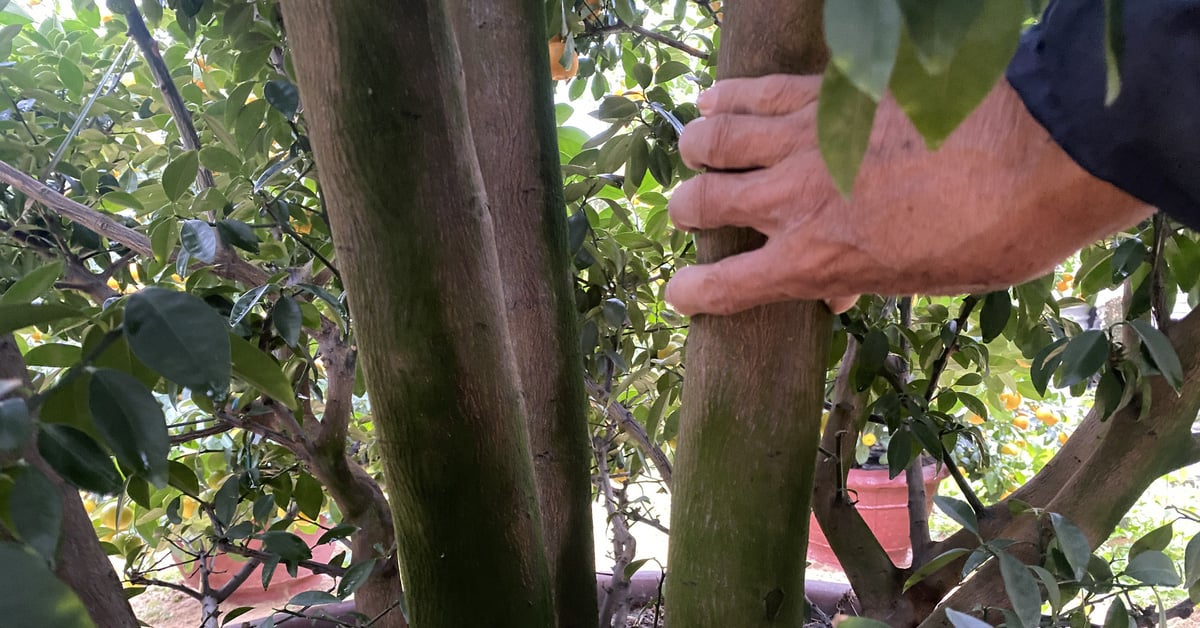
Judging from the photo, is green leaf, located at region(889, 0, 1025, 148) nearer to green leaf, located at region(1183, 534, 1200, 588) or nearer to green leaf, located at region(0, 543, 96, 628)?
green leaf, located at region(0, 543, 96, 628)

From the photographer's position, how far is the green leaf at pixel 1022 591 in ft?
1.61

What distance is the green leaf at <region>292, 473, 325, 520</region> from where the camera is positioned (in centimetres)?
92

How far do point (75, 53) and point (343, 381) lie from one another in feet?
1.82

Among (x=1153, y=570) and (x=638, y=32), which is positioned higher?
(x=638, y=32)

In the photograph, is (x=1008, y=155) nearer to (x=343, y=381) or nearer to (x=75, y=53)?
(x=343, y=381)

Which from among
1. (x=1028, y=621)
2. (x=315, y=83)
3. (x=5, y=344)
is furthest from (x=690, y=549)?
(x=5, y=344)

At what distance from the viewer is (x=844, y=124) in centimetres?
16

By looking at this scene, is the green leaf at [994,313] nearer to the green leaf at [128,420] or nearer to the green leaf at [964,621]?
the green leaf at [964,621]

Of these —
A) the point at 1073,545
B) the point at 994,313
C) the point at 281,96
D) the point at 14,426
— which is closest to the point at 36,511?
the point at 14,426

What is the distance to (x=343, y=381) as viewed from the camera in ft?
2.89

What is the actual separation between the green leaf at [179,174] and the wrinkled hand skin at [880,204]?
521 mm

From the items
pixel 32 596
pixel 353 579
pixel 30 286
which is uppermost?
pixel 30 286

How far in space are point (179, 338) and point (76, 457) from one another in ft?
0.22

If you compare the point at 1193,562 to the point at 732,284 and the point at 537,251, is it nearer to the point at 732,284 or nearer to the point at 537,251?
the point at 732,284
